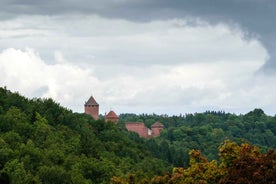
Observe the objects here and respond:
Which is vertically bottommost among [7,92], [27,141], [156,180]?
[156,180]

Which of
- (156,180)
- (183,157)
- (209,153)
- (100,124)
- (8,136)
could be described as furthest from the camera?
(209,153)

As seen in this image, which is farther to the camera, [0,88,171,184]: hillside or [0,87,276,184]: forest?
[0,88,171,184]: hillside

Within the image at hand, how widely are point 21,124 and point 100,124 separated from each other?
99.2 feet

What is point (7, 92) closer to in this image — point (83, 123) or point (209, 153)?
point (83, 123)

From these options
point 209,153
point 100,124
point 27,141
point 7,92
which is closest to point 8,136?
point 27,141

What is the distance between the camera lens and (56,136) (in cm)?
9244

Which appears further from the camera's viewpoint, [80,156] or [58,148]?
[80,156]

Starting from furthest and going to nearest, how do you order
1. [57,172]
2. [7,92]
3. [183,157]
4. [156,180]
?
[183,157] → [7,92] → [57,172] → [156,180]

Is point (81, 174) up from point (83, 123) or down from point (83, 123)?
down

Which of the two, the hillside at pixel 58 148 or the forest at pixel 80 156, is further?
the hillside at pixel 58 148

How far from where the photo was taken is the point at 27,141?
8450 cm

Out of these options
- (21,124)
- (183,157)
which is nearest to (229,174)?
(21,124)

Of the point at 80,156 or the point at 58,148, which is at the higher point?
the point at 58,148

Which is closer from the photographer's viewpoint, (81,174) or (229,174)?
(229,174)
